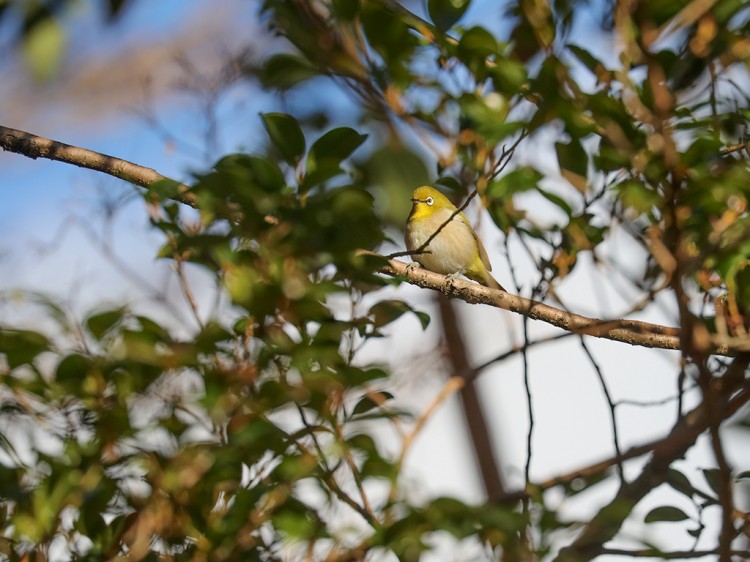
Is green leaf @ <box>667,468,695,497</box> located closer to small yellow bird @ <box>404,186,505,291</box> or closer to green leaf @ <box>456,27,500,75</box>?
green leaf @ <box>456,27,500,75</box>

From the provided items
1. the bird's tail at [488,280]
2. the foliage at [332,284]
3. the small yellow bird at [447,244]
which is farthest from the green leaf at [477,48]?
the bird's tail at [488,280]

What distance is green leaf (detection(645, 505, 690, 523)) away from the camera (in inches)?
51.0

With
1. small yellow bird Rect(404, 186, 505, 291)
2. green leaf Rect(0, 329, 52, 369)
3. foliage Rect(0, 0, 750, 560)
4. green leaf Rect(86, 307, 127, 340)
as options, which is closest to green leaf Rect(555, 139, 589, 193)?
foliage Rect(0, 0, 750, 560)

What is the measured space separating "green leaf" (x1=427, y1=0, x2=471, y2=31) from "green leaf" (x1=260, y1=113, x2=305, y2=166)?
0.78 ft

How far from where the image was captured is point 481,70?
120 cm

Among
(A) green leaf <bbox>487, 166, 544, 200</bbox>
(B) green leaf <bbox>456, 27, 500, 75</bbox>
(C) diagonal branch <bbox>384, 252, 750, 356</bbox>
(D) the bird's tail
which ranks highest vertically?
(D) the bird's tail

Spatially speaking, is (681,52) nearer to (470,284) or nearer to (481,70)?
(481,70)

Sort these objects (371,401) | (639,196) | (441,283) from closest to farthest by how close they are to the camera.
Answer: (639,196), (371,401), (441,283)

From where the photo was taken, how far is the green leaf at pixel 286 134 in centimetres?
122

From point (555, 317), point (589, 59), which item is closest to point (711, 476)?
point (555, 317)

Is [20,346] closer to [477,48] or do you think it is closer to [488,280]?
[477,48]

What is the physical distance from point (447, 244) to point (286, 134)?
1.99m

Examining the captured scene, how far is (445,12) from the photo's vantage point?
117 centimetres

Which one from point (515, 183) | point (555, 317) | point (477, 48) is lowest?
point (515, 183)
